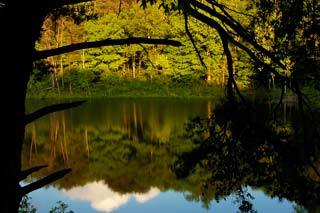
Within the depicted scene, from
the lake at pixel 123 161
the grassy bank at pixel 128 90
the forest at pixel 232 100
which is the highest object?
the forest at pixel 232 100

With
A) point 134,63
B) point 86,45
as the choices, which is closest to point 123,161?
point 86,45

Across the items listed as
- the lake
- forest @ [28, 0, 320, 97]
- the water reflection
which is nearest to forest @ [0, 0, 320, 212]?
the lake

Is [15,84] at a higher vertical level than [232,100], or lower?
higher

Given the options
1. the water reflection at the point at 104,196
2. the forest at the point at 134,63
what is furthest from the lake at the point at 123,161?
the forest at the point at 134,63

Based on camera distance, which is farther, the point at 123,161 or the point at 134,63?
the point at 134,63

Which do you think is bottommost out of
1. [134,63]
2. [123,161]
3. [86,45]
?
[123,161]

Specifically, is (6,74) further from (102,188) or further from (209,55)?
(209,55)

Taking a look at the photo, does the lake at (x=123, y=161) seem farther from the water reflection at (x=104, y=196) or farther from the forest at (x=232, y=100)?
the forest at (x=232, y=100)

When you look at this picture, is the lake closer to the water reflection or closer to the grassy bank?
the water reflection

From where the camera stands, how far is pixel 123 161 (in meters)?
31.7

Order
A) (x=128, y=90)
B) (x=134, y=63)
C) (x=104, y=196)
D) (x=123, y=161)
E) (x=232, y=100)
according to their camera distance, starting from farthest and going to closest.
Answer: (x=134, y=63) → (x=128, y=90) → (x=123, y=161) → (x=104, y=196) → (x=232, y=100)

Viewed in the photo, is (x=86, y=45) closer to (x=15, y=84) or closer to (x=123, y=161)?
(x=15, y=84)

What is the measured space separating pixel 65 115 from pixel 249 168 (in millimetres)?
44808

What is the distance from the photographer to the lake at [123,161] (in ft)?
78.5
